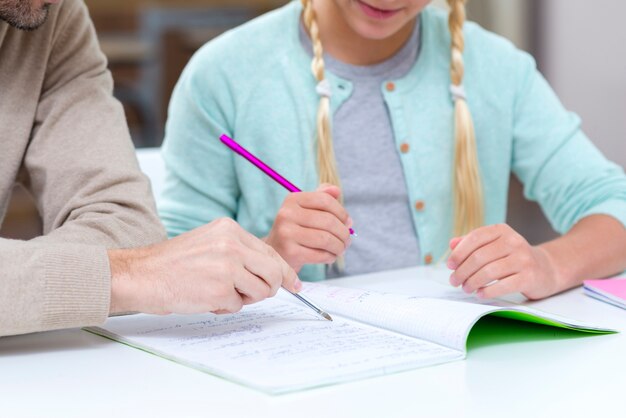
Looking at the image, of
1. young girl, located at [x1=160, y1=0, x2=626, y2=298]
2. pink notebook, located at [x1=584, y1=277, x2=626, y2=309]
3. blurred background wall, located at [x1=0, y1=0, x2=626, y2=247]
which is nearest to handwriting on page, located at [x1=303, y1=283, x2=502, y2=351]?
pink notebook, located at [x1=584, y1=277, x2=626, y2=309]

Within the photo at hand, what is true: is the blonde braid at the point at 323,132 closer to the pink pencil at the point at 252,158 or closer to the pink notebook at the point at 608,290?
the pink pencil at the point at 252,158

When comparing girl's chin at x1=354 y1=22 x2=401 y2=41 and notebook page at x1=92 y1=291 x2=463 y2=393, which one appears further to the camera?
girl's chin at x1=354 y1=22 x2=401 y2=41

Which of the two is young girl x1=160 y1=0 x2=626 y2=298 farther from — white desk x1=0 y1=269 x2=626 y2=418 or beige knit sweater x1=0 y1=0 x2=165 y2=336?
white desk x1=0 y1=269 x2=626 y2=418

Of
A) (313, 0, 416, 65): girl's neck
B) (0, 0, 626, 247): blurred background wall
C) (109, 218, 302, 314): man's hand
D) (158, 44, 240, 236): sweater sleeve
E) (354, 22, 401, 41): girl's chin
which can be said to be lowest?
(0, 0, 626, 247): blurred background wall

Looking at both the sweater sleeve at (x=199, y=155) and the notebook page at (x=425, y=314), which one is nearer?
the notebook page at (x=425, y=314)

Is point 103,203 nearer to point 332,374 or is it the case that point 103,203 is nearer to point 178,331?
point 178,331

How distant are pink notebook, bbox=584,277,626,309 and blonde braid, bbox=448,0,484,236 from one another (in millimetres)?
387

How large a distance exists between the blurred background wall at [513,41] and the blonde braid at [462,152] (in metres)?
1.31

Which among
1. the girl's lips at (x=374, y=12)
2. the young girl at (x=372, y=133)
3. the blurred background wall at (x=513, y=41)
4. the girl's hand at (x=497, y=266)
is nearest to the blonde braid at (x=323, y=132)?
the young girl at (x=372, y=133)

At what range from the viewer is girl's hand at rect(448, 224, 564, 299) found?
1.15m

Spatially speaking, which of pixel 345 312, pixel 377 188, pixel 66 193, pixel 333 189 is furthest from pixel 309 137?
pixel 345 312

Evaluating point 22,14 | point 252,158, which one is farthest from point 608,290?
point 22,14

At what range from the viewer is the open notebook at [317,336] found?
2.72ft

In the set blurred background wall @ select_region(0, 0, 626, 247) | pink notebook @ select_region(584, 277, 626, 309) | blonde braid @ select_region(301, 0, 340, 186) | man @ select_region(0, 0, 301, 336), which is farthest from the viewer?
blurred background wall @ select_region(0, 0, 626, 247)
